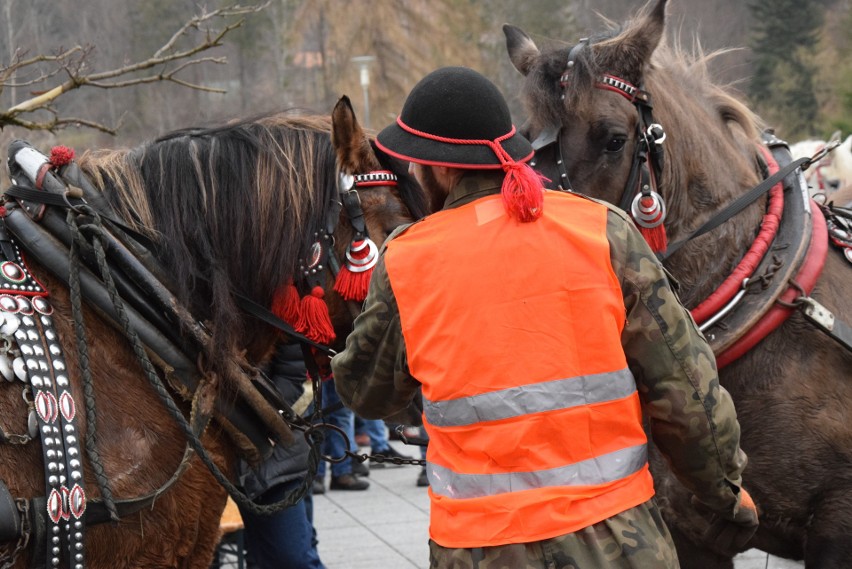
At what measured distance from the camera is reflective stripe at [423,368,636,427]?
199 cm

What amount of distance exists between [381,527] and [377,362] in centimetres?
428

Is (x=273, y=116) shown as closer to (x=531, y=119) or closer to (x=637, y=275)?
(x=531, y=119)

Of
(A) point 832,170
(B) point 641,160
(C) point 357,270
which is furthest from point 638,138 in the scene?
(A) point 832,170

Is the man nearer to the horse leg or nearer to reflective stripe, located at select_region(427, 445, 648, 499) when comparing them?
reflective stripe, located at select_region(427, 445, 648, 499)

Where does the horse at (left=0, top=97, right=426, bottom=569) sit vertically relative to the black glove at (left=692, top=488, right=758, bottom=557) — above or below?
above

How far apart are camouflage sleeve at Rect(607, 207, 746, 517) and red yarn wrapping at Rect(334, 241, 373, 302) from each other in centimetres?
82

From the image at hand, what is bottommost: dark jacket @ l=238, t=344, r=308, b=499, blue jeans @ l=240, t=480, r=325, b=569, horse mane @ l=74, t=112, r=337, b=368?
blue jeans @ l=240, t=480, r=325, b=569

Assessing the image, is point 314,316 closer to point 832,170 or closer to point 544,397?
point 544,397

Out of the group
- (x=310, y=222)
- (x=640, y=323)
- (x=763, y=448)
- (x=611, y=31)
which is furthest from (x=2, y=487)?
(x=611, y=31)

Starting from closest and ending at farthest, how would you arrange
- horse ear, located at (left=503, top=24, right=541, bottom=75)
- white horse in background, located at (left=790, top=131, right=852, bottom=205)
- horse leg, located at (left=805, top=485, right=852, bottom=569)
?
horse leg, located at (left=805, top=485, right=852, bottom=569), horse ear, located at (left=503, top=24, right=541, bottom=75), white horse in background, located at (left=790, top=131, right=852, bottom=205)

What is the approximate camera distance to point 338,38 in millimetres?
24531

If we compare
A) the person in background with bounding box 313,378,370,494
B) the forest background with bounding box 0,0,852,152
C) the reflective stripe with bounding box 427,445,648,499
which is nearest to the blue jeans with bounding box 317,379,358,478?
the person in background with bounding box 313,378,370,494

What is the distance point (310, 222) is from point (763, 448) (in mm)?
1479

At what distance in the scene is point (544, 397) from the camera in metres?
1.99
